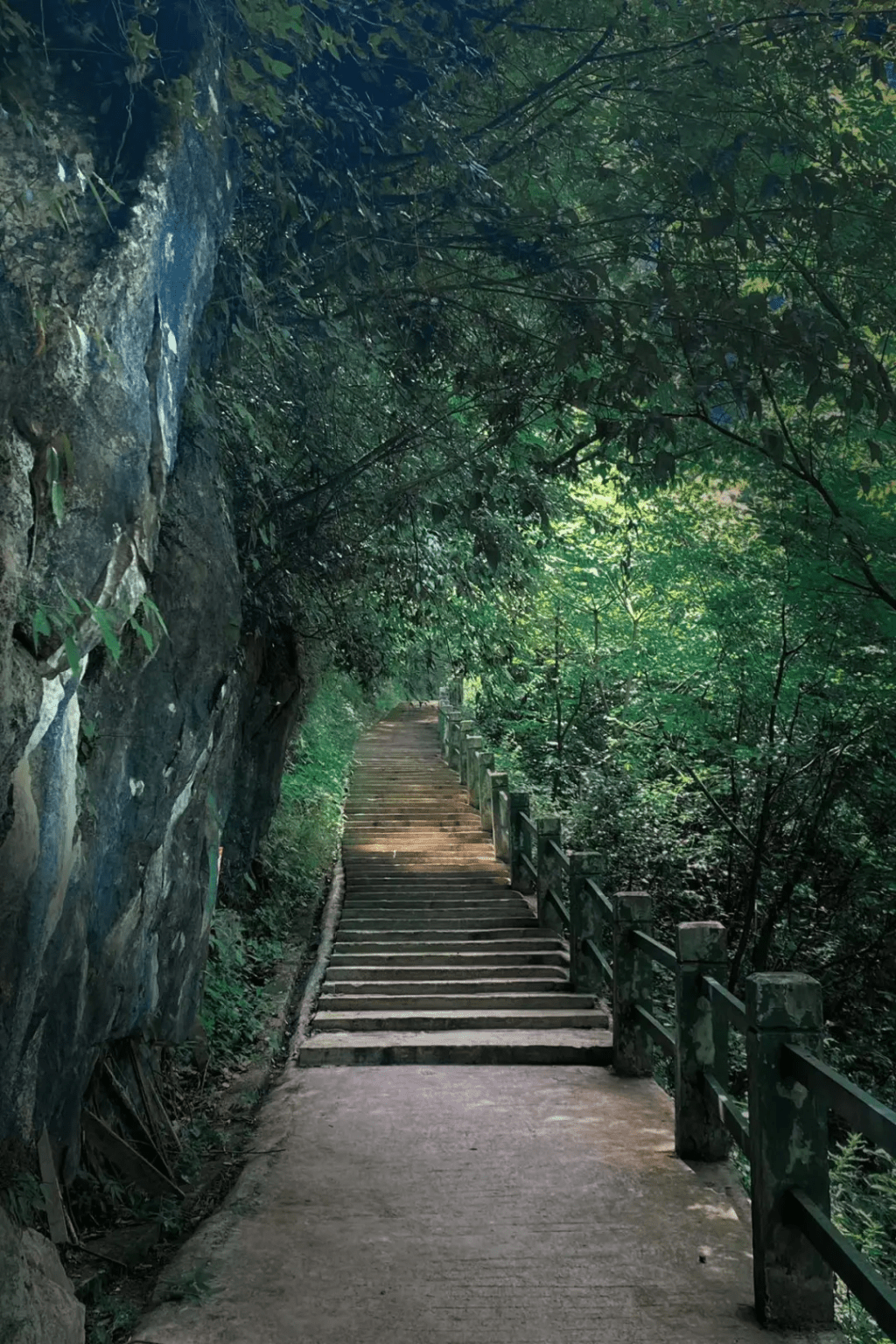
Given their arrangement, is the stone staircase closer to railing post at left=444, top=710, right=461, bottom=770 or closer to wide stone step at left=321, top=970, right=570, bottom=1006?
wide stone step at left=321, top=970, right=570, bottom=1006

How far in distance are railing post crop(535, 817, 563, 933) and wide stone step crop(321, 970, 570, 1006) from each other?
1836mm

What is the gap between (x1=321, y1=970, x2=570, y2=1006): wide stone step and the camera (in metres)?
10.9

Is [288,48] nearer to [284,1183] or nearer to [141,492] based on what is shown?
[141,492]

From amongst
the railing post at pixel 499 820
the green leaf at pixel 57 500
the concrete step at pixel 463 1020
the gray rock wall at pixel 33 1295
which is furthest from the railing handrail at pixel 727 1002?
the railing post at pixel 499 820

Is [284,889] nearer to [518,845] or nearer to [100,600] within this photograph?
[518,845]

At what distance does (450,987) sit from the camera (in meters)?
11.1

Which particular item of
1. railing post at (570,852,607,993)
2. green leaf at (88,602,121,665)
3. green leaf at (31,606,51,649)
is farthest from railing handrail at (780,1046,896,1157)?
railing post at (570,852,607,993)

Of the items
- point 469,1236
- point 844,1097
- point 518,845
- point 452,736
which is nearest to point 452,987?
point 518,845

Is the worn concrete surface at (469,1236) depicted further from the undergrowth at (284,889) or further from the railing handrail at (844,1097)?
the undergrowth at (284,889)

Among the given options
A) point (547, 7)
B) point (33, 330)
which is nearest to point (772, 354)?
point (547, 7)

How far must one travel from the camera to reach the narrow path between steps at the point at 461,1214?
4305mm

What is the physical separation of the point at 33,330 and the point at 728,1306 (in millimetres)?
4423

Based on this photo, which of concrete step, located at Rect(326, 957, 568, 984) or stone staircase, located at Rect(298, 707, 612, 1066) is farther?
concrete step, located at Rect(326, 957, 568, 984)

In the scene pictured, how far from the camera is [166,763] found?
6371 millimetres
